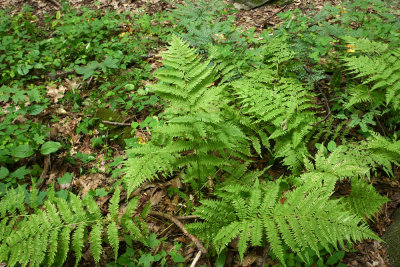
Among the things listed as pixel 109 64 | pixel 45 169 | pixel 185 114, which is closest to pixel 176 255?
pixel 185 114

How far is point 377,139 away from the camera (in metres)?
2.83

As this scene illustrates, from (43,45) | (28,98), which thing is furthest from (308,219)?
(43,45)

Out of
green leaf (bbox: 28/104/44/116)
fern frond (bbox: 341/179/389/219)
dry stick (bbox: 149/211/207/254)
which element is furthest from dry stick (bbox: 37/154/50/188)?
fern frond (bbox: 341/179/389/219)

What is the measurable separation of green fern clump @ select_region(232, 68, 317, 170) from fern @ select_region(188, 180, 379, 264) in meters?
0.64

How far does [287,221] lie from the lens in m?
2.10

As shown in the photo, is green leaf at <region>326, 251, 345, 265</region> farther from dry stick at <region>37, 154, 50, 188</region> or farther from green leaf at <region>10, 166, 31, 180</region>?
green leaf at <region>10, 166, 31, 180</region>

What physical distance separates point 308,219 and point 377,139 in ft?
5.14

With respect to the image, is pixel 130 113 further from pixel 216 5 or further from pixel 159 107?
pixel 216 5

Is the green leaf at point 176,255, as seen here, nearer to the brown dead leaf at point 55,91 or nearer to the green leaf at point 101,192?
the green leaf at point 101,192

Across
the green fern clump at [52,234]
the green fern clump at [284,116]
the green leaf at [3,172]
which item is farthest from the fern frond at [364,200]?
the green leaf at [3,172]

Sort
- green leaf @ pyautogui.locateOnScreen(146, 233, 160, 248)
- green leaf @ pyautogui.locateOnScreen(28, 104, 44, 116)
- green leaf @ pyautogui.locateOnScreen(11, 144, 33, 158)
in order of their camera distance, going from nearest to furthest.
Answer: green leaf @ pyautogui.locateOnScreen(146, 233, 160, 248)
green leaf @ pyautogui.locateOnScreen(11, 144, 33, 158)
green leaf @ pyautogui.locateOnScreen(28, 104, 44, 116)

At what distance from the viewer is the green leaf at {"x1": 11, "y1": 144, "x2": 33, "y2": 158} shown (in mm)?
3150

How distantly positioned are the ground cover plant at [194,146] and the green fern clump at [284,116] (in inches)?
0.8

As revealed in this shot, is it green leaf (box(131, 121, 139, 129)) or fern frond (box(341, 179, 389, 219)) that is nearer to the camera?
fern frond (box(341, 179, 389, 219))
